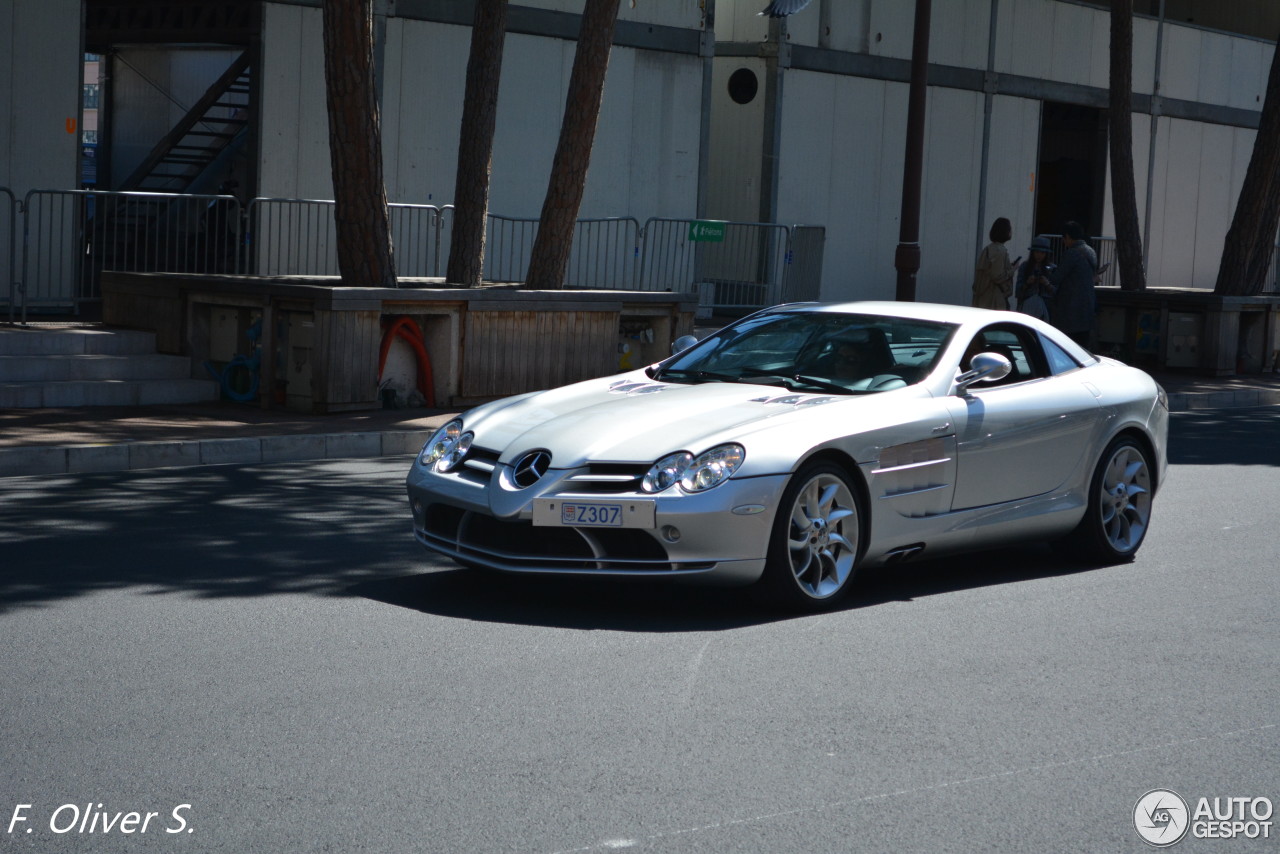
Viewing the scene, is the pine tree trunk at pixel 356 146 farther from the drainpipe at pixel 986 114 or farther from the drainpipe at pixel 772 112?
the drainpipe at pixel 986 114

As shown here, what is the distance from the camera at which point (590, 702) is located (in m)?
5.46

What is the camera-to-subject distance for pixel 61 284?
16.6 m

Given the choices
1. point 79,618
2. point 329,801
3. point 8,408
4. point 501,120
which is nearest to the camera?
point 329,801

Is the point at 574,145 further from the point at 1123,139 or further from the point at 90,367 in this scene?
the point at 1123,139

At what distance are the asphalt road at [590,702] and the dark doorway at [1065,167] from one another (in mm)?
28788

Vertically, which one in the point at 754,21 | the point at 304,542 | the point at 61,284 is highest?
the point at 754,21

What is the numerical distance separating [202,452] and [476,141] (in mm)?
5820

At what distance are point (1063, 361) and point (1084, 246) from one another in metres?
9.58

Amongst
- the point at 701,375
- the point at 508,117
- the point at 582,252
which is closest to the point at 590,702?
the point at 701,375

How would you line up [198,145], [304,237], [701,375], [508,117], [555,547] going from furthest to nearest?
[198,145] < [508,117] < [304,237] < [701,375] < [555,547]

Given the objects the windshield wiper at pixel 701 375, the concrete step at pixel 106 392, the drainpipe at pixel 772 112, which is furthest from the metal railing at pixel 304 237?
the windshield wiper at pixel 701 375

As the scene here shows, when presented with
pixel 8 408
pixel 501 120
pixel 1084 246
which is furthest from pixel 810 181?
pixel 8 408

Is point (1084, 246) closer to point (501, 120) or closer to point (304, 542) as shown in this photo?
point (501, 120)

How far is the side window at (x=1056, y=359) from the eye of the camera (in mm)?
8344
